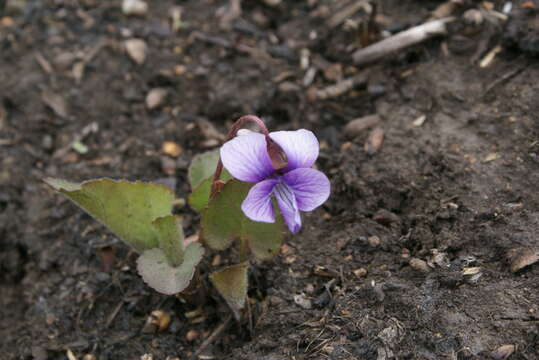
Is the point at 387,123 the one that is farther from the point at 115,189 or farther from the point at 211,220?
the point at 115,189

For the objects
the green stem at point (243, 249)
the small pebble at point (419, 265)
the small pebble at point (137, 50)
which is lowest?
the small pebble at point (137, 50)

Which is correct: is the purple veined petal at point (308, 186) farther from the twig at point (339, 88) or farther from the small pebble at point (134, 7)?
the small pebble at point (134, 7)

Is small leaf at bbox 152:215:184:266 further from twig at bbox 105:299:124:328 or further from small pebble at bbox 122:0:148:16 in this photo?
small pebble at bbox 122:0:148:16

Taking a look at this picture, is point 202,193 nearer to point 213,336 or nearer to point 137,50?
point 213,336

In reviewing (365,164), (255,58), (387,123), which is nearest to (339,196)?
(365,164)

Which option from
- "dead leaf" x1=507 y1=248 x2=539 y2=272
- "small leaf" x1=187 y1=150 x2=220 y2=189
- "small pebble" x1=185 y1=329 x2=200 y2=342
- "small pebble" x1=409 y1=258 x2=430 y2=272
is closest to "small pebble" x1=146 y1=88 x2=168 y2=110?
"small leaf" x1=187 y1=150 x2=220 y2=189

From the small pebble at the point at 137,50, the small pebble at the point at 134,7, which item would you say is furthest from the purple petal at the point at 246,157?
the small pebble at the point at 134,7
